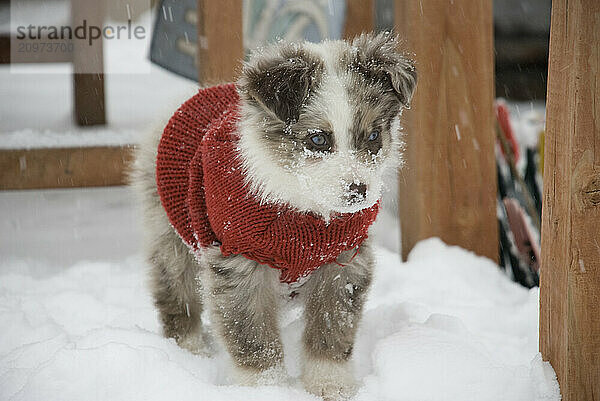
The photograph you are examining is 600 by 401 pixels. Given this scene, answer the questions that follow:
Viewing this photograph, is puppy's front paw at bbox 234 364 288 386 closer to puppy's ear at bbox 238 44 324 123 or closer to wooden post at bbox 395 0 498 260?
puppy's ear at bbox 238 44 324 123

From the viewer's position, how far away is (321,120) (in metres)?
2.19

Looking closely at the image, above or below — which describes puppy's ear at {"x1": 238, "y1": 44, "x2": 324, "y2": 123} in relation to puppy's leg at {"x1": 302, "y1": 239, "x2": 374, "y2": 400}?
above

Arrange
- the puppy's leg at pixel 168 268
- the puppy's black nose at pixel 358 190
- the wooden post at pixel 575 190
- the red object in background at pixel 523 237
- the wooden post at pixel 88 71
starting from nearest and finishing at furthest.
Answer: the wooden post at pixel 575 190
the puppy's black nose at pixel 358 190
the puppy's leg at pixel 168 268
the red object in background at pixel 523 237
the wooden post at pixel 88 71

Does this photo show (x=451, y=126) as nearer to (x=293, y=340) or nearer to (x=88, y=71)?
(x=293, y=340)

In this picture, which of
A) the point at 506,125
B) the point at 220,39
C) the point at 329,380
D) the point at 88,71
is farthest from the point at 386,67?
the point at 88,71

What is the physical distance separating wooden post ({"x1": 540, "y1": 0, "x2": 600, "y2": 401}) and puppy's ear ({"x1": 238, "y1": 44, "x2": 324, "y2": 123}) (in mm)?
763

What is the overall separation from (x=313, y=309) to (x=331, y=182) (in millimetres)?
624

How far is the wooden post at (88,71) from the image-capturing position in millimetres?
5109

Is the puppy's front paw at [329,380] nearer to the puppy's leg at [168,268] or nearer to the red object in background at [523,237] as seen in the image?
the puppy's leg at [168,268]

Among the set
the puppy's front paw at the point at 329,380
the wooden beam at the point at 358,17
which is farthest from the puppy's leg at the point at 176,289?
the wooden beam at the point at 358,17

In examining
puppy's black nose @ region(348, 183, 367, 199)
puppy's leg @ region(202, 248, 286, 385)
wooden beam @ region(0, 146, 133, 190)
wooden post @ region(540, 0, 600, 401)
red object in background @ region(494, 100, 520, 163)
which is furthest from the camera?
red object in background @ region(494, 100, 520, 163)

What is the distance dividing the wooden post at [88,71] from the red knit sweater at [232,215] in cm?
289

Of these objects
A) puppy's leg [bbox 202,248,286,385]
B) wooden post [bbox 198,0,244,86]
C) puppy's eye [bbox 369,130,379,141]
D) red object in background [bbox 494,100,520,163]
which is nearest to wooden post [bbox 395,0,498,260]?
wooden post [bbox 198,0,244,86]

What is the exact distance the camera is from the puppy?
2.20m
